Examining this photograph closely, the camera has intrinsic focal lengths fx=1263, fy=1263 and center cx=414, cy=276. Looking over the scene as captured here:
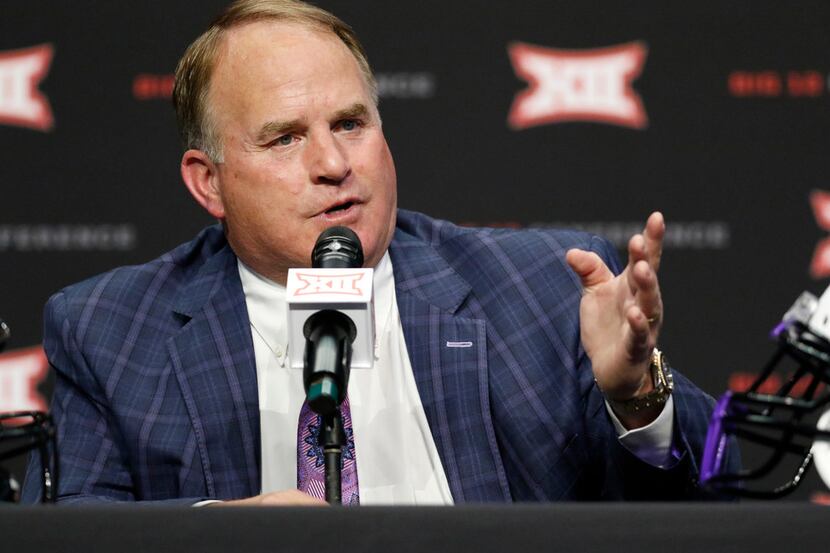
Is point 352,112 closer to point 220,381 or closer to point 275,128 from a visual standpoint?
point 275,128

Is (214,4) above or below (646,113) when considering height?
above

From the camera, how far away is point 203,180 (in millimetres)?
2525

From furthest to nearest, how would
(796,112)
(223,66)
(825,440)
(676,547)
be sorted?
(796,112) < (223,66) < (825,440) < (676,547)

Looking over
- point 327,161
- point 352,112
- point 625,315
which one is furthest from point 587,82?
point 625,315

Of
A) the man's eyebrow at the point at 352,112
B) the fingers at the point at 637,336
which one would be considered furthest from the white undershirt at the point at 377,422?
the fingers at the point at 637,336

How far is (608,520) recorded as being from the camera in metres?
1.26

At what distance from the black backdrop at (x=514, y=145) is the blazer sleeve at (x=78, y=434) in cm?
107

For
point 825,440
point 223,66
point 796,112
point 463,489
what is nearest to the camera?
point 825,440

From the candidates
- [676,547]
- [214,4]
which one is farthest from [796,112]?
[676,547]

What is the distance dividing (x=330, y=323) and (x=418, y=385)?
2.15ft

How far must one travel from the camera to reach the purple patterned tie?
7.03ft

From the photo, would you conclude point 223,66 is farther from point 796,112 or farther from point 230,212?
point 796,112

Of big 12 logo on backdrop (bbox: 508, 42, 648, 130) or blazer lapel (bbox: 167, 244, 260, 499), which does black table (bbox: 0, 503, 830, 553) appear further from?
big 12 logo on backdrop (bbox: 508, 42, 648, 130)

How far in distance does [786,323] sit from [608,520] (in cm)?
33
